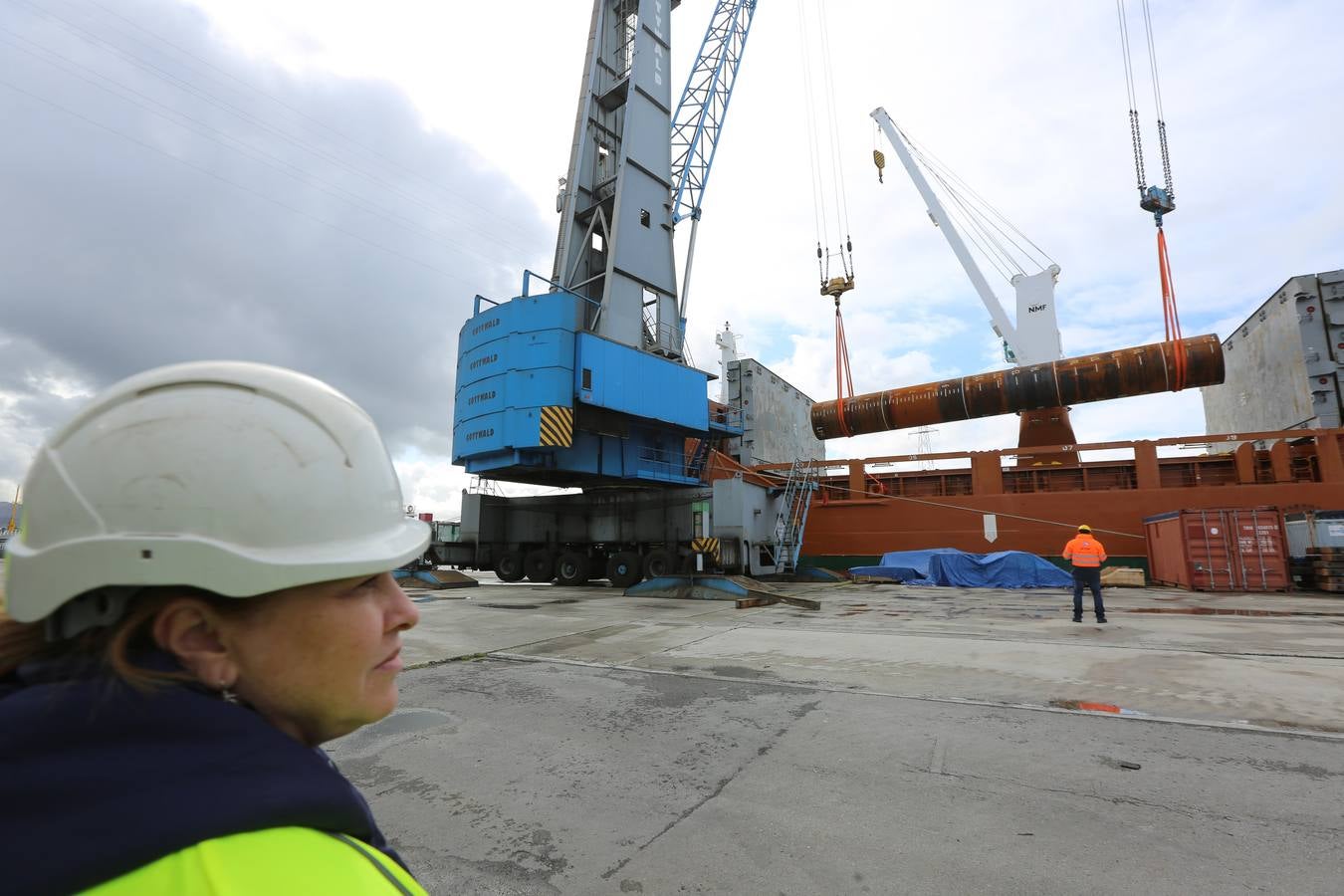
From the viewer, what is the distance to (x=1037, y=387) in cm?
1806

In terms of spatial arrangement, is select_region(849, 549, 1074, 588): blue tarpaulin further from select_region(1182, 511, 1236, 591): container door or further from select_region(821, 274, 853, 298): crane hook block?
select_region(821, 274, 853, 298): crane hook block

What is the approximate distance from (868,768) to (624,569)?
1372 cm

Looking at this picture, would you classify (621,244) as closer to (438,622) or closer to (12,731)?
(438,622)

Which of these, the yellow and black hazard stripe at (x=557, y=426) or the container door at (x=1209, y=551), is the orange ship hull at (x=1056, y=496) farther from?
the yellow and black hazard stripe at (x=557, y=426)

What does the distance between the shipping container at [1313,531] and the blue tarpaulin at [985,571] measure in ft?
13.6

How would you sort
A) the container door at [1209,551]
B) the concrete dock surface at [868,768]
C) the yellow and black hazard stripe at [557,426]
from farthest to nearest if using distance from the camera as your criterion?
the yellow and black hazard stripe at [557,426] < the container door at [1209,551] < the concrete dock surface at [868,768]

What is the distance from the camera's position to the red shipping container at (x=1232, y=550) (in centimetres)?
1280

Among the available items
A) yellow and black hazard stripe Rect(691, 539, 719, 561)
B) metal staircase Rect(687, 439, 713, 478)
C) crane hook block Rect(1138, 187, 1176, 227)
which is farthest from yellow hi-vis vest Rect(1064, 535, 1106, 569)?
crane hook block Rect(1138, 187, 1176, 227)

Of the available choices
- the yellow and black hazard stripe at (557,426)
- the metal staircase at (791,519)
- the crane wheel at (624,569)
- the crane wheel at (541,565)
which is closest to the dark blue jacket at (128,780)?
the yellow and black hazard stripe at (557,426)

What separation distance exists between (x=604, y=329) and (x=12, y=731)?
15.9m

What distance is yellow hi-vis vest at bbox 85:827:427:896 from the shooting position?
0.54 metres

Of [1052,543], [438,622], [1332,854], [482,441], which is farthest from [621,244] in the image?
[1332,854]

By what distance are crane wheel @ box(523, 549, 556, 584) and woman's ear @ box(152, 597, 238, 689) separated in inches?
711

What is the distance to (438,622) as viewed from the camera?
869 centimetres
